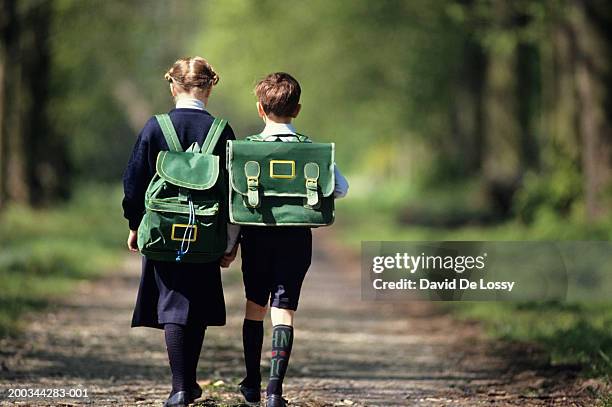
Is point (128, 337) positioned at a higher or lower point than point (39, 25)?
lower

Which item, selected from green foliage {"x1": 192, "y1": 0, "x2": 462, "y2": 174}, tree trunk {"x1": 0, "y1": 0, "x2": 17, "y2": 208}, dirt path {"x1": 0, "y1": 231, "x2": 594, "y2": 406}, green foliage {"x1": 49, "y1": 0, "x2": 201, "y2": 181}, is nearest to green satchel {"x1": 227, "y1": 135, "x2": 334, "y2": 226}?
dirt path {"x1": 0, "y1": 231, "x2": 594, "y2": 406}

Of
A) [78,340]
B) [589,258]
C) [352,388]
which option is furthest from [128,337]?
[589,258]

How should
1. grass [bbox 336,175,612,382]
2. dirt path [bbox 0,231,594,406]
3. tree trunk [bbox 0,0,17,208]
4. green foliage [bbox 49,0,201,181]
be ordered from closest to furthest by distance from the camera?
dirt path [bbox 0,231,594,406] → grass [bbox 336,175,612,382] → tree trunk [bbox 0,0,17,208] → green foliage [bbox 49,0,201,181]

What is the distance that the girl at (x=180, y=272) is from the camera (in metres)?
6.68

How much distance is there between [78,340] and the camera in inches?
421

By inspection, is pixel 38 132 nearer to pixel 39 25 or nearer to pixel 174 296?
pixel 39 25

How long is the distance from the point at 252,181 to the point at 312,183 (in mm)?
296

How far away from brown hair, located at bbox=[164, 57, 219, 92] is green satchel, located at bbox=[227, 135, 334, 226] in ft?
1.38

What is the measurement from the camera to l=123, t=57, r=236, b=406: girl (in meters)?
6.68

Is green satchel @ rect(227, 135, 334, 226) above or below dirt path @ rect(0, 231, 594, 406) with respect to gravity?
above

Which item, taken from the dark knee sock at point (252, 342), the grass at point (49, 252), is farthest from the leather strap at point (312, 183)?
the grass at point (49, 252)

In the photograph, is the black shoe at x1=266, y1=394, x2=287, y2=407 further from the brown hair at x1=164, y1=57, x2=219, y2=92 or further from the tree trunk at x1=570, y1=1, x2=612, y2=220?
the tree trunk at x1=570, y1=1, x2=612, y2=220

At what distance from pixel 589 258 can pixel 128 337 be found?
4969 mm

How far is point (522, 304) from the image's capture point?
42.4ft
